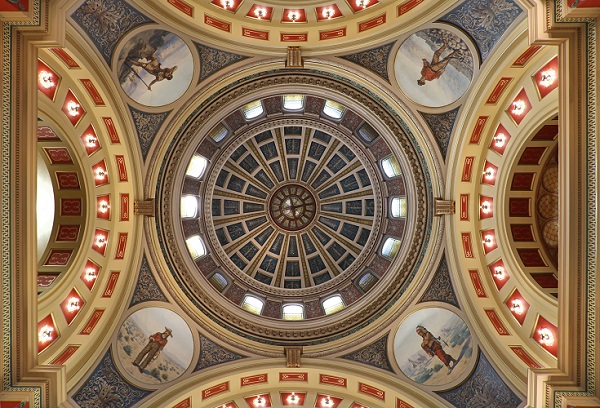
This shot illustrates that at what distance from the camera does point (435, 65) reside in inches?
716

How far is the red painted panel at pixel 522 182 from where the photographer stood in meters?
19.1

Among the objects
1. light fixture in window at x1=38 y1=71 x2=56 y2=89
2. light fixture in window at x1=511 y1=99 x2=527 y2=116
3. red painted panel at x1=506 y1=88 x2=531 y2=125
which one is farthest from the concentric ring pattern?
light fixture in window at x1=38 y1=71 x2=56 y2=89

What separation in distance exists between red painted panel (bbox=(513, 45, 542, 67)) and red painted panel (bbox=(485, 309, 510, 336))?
9.32 metres

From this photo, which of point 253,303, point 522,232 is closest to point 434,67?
point 522,232

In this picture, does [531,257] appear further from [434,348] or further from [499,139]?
[434,348]

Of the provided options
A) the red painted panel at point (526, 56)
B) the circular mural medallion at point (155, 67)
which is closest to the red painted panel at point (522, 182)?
the red painted panel at point (526, 56)

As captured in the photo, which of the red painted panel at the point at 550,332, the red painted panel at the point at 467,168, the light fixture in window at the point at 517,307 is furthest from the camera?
the red painted panel at the point at 467,168

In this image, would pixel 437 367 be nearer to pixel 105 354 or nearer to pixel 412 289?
pixel 412 289

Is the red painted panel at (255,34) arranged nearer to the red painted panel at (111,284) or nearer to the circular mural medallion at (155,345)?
the red painted panel at (111,284)

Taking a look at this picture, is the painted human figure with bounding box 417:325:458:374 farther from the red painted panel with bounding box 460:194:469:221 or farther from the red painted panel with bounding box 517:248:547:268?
the red painted panel with bounding box 460:194:469:221

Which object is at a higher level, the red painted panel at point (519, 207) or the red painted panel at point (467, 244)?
the red painted panel at point (519, 207)

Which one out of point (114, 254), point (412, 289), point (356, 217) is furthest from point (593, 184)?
point (114, 254)

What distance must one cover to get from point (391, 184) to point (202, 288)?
10.3 metres

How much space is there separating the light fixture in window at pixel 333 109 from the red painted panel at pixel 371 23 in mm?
4397
